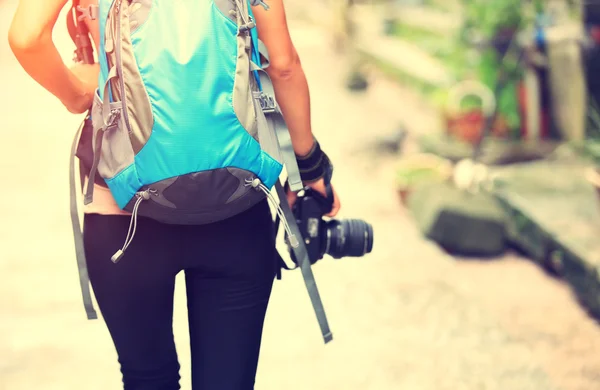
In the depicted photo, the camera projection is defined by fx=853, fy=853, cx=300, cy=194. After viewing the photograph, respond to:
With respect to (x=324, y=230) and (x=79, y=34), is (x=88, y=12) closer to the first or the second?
(x=79, y=34)

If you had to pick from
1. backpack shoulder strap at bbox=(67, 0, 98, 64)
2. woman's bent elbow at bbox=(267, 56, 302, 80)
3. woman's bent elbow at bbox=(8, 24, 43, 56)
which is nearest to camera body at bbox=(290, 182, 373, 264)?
woman's bent elbow at bbox=(267, 56, 302, 80)

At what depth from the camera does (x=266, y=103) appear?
1.96 m

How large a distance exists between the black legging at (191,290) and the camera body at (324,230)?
342mm

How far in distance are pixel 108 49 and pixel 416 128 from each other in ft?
22.8

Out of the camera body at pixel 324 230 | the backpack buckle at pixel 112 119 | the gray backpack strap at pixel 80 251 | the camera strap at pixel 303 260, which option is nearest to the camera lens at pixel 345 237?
the camera body at pixel 324 230

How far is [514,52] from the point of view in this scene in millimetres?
6727

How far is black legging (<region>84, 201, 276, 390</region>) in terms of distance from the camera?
1936 millimetres

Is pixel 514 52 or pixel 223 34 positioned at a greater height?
pixel 223 34

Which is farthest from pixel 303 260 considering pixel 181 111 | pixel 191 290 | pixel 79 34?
pixel 79 34

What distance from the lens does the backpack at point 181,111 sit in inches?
70.4

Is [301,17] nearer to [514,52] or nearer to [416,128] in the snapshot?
[416,128]

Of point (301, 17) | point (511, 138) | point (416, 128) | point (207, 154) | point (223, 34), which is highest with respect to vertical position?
point (223, 34)

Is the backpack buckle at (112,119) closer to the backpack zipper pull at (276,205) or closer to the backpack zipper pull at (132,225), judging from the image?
the backpack zipper pull at (132,225)

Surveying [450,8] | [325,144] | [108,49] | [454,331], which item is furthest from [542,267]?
[450,8]
